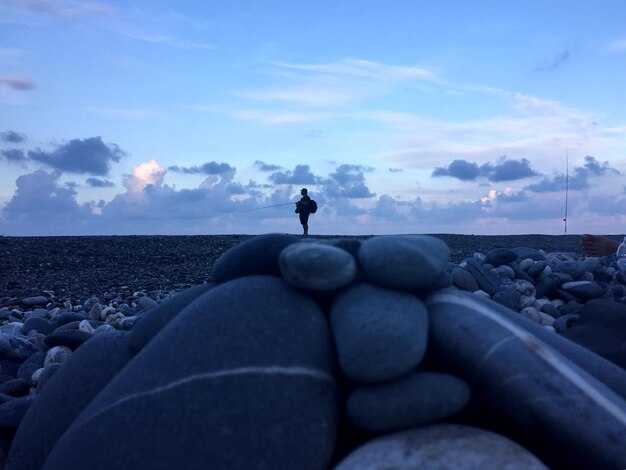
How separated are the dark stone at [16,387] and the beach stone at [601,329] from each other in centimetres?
471

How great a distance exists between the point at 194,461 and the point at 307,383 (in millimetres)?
578

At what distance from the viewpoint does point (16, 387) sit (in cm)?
549

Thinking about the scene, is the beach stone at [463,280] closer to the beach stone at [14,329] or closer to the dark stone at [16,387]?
the dark stone at [16,387]

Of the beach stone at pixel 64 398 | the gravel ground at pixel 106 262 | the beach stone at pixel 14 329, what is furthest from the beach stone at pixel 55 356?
the gravel ground at pixel 106 262

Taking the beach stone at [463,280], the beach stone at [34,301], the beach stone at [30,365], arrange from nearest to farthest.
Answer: the beach stone at [30,365] < the beach stone at [463,280] < the beach stone at [34,301]

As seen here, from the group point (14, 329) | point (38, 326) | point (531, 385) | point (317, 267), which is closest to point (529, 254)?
point (38, 326)

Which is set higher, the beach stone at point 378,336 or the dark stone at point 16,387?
the beach stone at point 378,336

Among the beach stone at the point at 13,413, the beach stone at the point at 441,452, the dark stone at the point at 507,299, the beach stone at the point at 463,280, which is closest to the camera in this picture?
the beach stone at the point at 441,452

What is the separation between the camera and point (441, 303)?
353 cm

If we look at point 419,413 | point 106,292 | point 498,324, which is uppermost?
point 498,324

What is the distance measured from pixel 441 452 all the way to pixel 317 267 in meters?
0.98

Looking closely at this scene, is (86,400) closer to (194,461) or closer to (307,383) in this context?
(194,461)

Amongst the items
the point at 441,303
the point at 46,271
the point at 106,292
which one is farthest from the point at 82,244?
the point at 441,303

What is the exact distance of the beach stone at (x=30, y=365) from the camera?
589 centimetres
